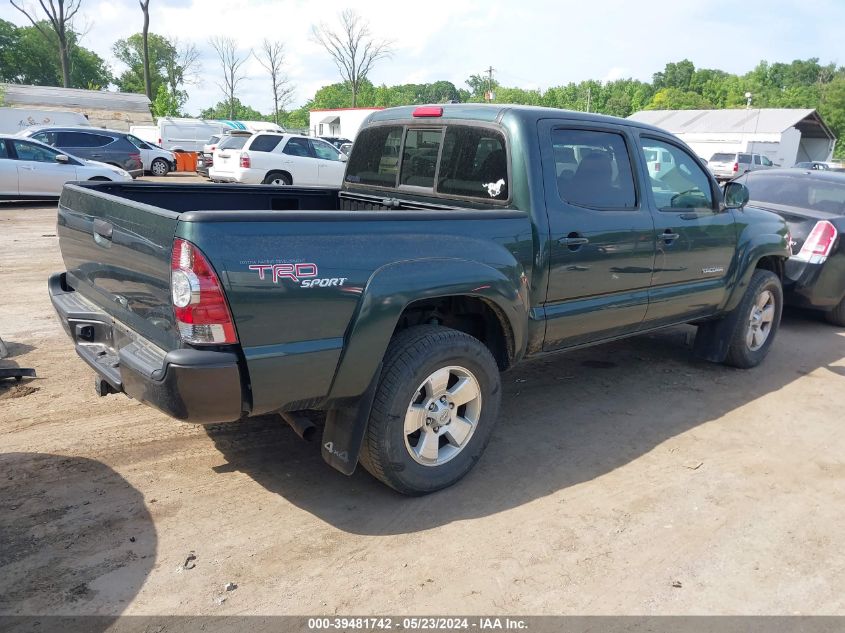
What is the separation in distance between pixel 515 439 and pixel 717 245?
2.25 metres

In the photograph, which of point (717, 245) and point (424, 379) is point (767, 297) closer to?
point (717, 245)

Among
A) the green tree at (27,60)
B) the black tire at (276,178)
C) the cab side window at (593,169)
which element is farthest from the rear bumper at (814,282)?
the green tree at (27,60)

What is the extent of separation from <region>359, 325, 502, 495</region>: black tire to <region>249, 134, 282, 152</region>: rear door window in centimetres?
1503

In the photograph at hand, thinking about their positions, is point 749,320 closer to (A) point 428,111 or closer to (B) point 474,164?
(B) point 474,164

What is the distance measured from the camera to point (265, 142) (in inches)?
685

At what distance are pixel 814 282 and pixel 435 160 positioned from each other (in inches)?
189

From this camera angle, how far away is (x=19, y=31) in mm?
73250

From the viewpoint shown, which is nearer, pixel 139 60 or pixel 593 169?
pixel 593 169

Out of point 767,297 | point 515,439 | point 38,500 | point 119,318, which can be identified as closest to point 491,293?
point 515,439

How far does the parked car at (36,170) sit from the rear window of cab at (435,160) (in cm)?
1169

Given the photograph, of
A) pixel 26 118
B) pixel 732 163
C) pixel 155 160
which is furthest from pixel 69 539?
pixel 732 163

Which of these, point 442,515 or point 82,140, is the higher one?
point 82,140

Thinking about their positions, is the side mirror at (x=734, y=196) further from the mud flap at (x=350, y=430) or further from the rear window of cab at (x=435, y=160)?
the mud flap at (x=350, y=430)

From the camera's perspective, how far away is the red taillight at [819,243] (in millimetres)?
6902
